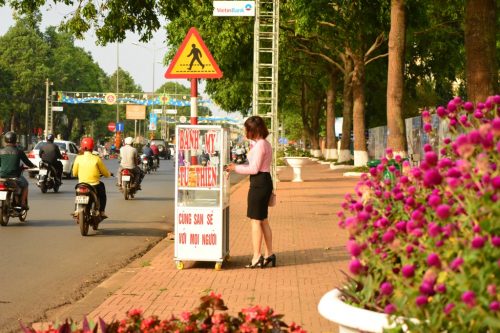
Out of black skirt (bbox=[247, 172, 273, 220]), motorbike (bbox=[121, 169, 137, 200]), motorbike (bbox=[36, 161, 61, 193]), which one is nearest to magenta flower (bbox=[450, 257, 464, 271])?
black skirt (bbox=[247, 172, 273, 220])

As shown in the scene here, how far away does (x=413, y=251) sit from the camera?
416cm

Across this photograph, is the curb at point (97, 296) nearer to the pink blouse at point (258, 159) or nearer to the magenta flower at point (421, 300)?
the pink blouse at point (258, 159)

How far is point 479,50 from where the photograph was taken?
17875mm

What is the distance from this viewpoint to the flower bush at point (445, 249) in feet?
11.5

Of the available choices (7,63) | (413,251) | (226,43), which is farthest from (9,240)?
(7,63)

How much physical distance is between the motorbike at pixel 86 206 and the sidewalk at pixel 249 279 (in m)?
1.57

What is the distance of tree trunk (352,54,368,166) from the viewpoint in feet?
139

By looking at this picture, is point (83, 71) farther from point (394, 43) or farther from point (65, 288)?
point (65, 288)

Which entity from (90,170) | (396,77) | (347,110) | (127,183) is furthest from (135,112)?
(90,170)

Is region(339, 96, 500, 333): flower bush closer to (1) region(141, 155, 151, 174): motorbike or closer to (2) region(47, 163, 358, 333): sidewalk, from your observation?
(2) region(47, 163, 358, 333): sidewalk

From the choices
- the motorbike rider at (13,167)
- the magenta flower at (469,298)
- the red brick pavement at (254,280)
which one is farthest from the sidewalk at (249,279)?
the magenta flower at (469,298)

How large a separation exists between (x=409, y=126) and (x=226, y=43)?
882 cm

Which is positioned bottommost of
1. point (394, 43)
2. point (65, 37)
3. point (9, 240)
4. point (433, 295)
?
point (9, 240)

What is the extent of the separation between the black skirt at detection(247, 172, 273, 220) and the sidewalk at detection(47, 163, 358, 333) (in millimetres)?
663
